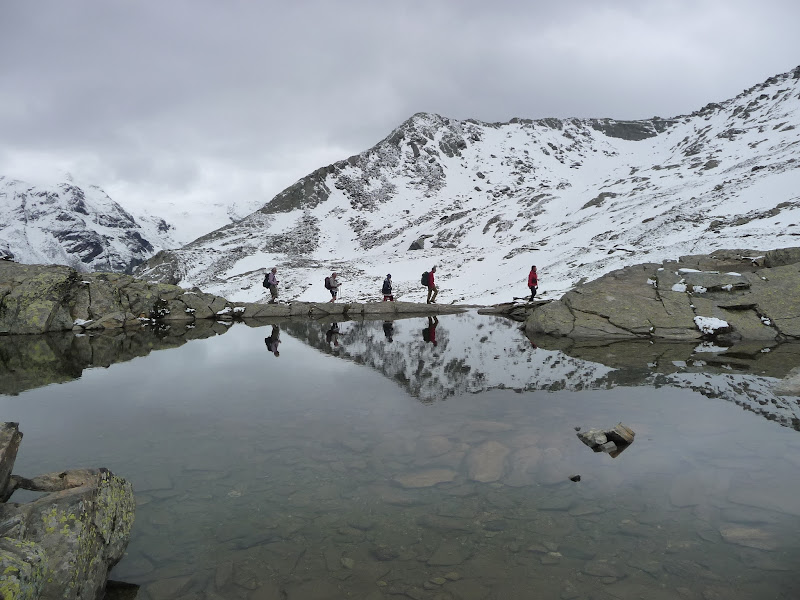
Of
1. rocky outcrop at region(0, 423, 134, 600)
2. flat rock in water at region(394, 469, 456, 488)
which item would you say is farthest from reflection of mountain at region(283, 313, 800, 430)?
rocky outcrop at region(0, 423, 134, 600)

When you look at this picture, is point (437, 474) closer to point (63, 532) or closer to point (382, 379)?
point (63, 532)

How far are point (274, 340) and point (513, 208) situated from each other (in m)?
63.3

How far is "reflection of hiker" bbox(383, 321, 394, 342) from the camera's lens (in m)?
20.7

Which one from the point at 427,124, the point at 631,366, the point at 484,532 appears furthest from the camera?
the point at 427,124

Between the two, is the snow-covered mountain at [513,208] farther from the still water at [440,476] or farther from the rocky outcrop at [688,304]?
the still water at [440,476]

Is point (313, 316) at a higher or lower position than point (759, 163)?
lower

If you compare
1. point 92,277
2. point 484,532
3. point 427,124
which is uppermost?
point 427,124

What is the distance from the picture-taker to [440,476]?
23.4ft

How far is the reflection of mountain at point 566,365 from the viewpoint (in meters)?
11.4

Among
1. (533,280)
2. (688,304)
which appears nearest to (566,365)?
(688,304)

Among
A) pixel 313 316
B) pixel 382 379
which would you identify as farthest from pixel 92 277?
pixel 382 379

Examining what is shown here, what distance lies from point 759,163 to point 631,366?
196ft

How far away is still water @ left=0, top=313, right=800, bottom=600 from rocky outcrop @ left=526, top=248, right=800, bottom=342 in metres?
4.22

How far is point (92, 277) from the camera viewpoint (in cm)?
2861
